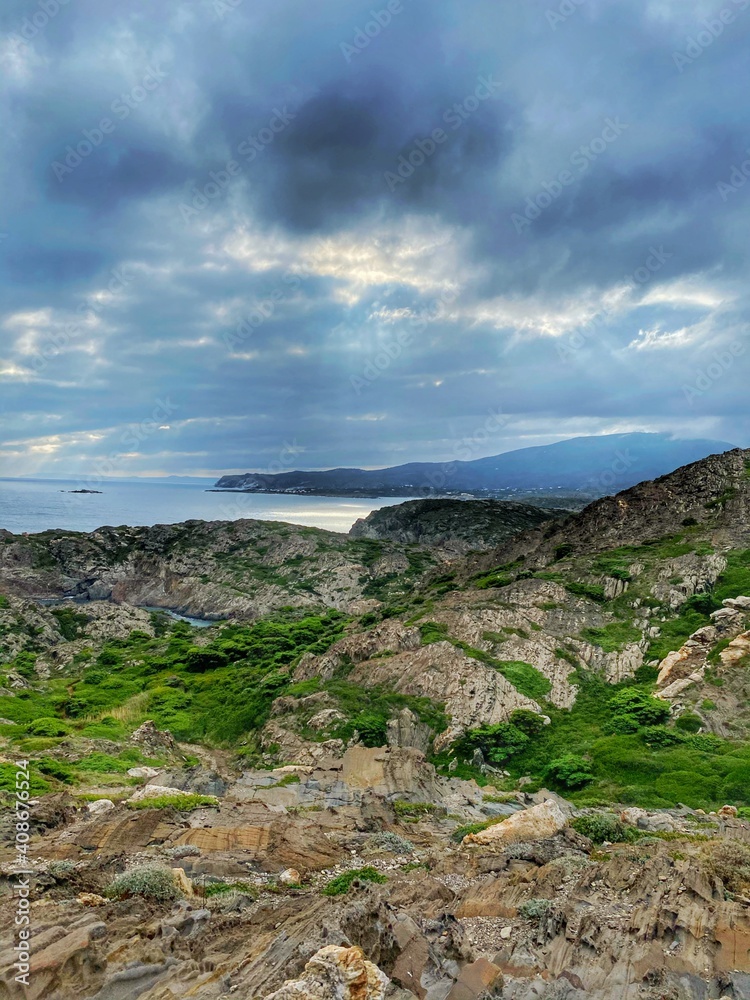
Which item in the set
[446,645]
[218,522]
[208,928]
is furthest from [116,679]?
[218,522]

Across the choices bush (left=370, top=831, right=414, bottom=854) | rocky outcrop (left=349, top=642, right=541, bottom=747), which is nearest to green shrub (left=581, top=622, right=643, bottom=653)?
rocky outcrop (left=349, top=642, right=541, bottom=747)

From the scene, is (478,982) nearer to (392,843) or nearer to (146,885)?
(146,885)

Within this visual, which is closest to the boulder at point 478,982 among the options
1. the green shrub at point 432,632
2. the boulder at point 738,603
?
the green shrub at point 432,632

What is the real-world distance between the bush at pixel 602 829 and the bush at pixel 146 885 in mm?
12388

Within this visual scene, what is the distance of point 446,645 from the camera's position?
34.5 meters

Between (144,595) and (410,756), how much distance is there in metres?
107

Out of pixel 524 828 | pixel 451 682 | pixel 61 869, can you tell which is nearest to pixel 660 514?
pixel 451 682

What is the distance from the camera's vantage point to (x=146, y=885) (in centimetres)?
1201

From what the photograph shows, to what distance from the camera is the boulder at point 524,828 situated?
1741 cm

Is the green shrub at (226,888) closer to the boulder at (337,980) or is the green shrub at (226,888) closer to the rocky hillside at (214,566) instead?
the boulder at (337,980)

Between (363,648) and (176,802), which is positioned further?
(363,648)

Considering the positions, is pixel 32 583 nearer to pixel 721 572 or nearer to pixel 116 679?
pixel 116 679

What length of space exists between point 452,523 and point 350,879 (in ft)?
472

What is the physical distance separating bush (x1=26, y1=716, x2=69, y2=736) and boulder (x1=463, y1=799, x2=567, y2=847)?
2556cm
